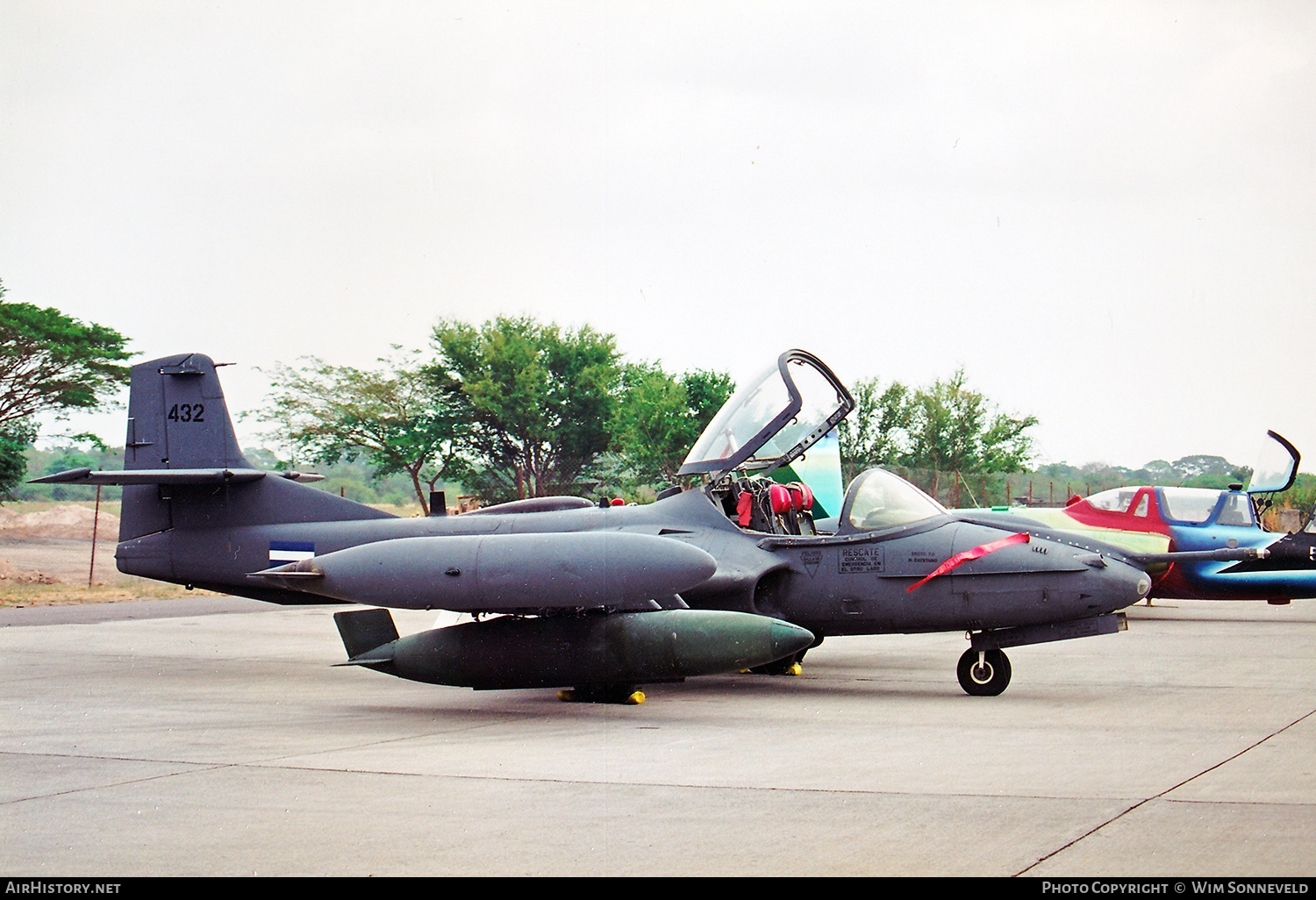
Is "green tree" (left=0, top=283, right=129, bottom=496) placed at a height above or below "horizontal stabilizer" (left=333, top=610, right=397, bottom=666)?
above

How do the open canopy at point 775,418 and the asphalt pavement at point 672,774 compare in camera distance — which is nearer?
the asphalt pavement at point 672,774

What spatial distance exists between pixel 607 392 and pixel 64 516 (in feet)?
104

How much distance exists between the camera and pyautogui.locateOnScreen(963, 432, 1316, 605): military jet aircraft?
1866 cm

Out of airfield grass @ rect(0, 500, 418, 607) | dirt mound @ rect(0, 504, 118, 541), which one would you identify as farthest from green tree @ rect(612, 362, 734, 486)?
dirt mound @ rect(0, 504, 118, 541)

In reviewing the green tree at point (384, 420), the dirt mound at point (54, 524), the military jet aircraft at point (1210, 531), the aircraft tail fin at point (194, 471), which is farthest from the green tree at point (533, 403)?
the dirt mound at point (54, 524)

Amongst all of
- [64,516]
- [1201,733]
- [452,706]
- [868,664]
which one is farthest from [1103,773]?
[64,516]

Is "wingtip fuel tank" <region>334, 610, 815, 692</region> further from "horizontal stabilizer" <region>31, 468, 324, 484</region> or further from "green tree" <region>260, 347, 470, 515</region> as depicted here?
"green tree" <region>260, 347, 470, 515</region>

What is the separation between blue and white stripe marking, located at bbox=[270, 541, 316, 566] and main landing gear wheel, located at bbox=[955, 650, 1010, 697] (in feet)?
20.9

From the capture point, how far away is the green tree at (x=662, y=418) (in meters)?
31.9

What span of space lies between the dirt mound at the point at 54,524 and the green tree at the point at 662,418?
28122 mm

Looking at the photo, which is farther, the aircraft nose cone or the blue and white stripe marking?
the blue and white stripe marking

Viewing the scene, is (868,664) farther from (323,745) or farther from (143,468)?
(143,468)

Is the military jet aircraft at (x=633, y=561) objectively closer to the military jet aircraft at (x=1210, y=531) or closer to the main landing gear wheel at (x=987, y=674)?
the main landing gear wheel at (x=987, y=674)

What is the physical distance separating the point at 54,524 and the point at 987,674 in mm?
51501
